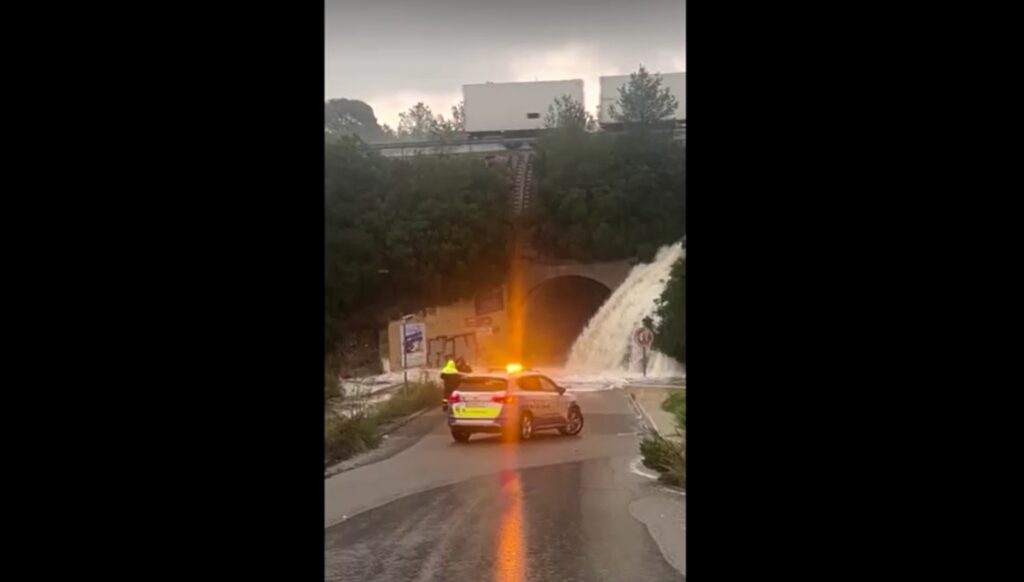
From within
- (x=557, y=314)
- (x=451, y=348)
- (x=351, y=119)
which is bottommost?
(x=451, y=348)

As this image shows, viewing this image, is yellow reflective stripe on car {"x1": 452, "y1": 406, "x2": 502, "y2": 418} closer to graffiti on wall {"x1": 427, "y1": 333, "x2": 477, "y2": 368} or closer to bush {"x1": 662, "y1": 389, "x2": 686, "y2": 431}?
graffiti on wall {"x1": 427, "y1": 333, "x2": 477, "y2": 368}

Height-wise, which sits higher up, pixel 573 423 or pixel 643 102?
pixel 643 102

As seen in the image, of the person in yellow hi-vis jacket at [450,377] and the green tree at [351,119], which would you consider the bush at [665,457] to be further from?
the green tree at [351,119]

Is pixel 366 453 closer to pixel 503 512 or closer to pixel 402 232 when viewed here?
pixel 503 512

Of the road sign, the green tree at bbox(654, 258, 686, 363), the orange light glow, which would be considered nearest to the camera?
the orange light glow

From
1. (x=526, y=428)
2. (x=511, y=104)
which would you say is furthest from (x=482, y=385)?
(x=511, y=104)

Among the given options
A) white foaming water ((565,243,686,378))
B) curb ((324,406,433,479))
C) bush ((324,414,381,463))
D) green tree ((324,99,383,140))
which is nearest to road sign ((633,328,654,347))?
white foaming water ((565,243,686,378))

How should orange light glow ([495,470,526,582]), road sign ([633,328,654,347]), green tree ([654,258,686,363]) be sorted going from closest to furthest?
1. orange light glow ([495,470,526,582])
2. green tree ([654,258,686,363])
3. road sign ([633,328,654,347])
